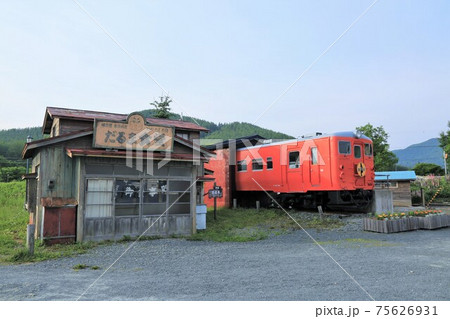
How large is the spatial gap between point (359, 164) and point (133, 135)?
9595 millimetres

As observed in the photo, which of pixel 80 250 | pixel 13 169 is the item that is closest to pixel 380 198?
pixel 80 250

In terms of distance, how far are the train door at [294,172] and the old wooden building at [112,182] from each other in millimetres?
5373

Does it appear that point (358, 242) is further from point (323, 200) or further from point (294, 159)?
point (323, 200)

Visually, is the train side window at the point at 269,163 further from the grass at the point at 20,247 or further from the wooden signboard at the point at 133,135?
the grass at the point at 20,247

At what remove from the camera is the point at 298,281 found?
19.0ft

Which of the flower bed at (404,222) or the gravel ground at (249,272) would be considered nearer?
the gravel ground at (249,272)

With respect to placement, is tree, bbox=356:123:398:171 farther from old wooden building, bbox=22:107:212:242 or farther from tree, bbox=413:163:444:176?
old wooden building, bbox=22:107:212:242

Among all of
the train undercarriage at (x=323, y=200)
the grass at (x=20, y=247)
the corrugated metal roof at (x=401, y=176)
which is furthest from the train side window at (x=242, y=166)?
the grass at (x=20, y=247)

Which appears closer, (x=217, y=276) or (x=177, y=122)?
(x=217, y=276)

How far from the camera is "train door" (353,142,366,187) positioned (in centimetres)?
1471

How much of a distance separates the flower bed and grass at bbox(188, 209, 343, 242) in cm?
150

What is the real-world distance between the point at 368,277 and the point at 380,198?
410 inches

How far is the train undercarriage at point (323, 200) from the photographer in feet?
52.3

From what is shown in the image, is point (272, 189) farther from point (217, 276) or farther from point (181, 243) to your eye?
point (217, 276)
